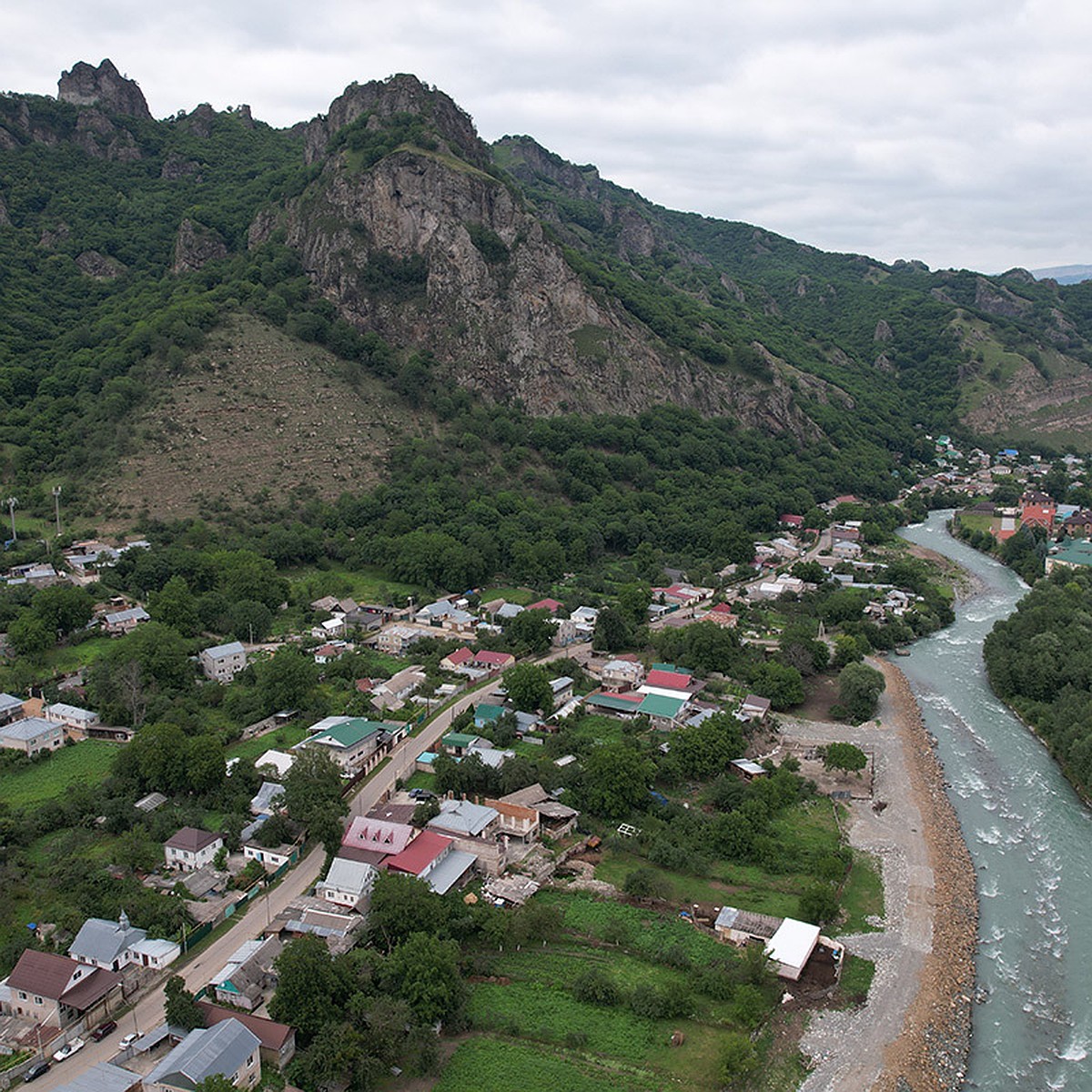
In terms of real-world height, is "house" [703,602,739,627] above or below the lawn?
above

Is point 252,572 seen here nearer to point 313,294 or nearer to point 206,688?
point 206,688

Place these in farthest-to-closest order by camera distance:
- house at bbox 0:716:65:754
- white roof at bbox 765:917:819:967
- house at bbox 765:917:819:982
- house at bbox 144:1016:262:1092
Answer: house at bbox 0:716:65:754 < white roof at bbox 765:917:819:967 < house at bbox 765:917:819:982 < house at bbox 144:1016:262:1092

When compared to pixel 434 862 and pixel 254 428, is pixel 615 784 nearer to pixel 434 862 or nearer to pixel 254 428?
pixel 434 862

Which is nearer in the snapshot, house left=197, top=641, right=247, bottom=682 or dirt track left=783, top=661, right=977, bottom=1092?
dirt track left=783, top=661, right=977, bottom=1092

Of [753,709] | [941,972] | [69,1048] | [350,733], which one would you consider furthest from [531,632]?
[69,1048]

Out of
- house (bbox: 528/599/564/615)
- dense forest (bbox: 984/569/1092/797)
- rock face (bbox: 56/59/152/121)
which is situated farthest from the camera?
rock face (bbox: 56/59/152/121)

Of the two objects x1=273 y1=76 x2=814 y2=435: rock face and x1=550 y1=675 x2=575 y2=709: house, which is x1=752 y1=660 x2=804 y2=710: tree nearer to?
x1=550 y1=675 x2=575 y2=709: house

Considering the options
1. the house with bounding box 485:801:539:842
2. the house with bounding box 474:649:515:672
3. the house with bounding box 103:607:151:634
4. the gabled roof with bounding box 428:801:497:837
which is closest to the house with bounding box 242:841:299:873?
the gabled roof with bounding box 428:801:497:837
